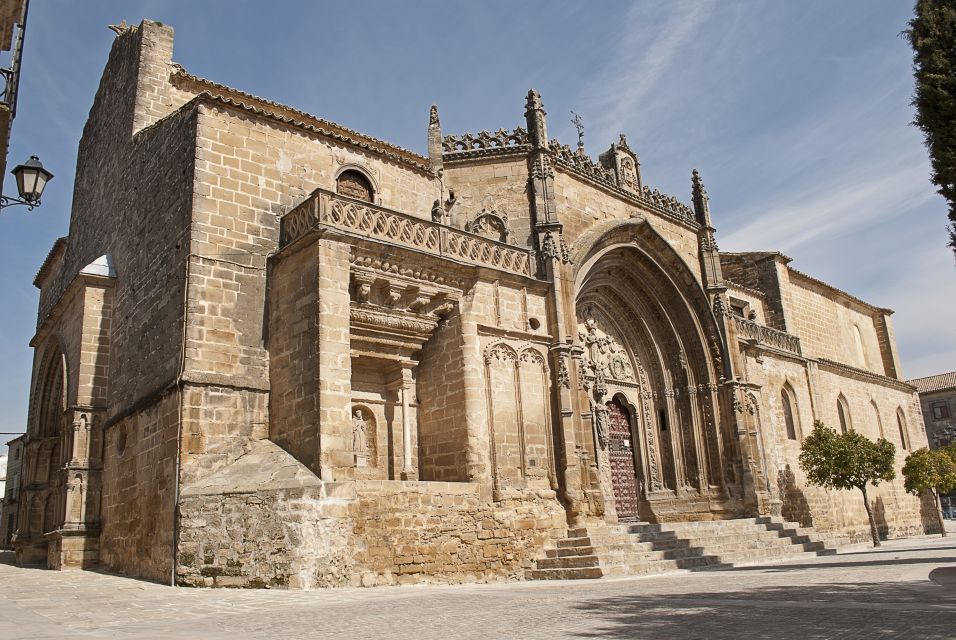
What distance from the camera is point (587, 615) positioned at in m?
6.51

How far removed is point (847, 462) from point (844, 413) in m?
7.10

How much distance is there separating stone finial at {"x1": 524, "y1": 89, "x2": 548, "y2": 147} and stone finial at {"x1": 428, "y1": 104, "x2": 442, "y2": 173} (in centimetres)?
203

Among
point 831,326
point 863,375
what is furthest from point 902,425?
point 831,326

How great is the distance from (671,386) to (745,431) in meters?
2.16

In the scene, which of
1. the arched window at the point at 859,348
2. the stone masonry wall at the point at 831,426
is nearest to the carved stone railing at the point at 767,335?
the stone masonry wall at the point at 831,426

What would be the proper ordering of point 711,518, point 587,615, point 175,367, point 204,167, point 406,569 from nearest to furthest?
point 587,615
point 406,569
point 175,367
point 204,167
point 711,518

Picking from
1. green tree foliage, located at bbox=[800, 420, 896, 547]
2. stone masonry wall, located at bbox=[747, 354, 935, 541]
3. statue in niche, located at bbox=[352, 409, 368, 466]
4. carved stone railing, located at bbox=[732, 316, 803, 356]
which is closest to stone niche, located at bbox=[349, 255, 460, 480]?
statue in niche, located at bbox=[352, 409, 368, 466]

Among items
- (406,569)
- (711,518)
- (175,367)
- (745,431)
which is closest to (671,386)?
(745,431)

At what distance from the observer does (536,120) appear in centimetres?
1667

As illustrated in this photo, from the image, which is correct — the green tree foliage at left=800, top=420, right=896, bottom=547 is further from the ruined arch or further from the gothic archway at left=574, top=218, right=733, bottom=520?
the ruined arch

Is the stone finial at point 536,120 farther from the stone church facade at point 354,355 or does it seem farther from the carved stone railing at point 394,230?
the carved stone railing at point 394,230

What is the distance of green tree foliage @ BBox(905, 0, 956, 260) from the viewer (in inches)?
320

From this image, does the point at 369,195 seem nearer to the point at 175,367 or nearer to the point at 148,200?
the point at 148,200

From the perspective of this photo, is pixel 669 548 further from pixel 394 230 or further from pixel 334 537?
pixel 394 230
